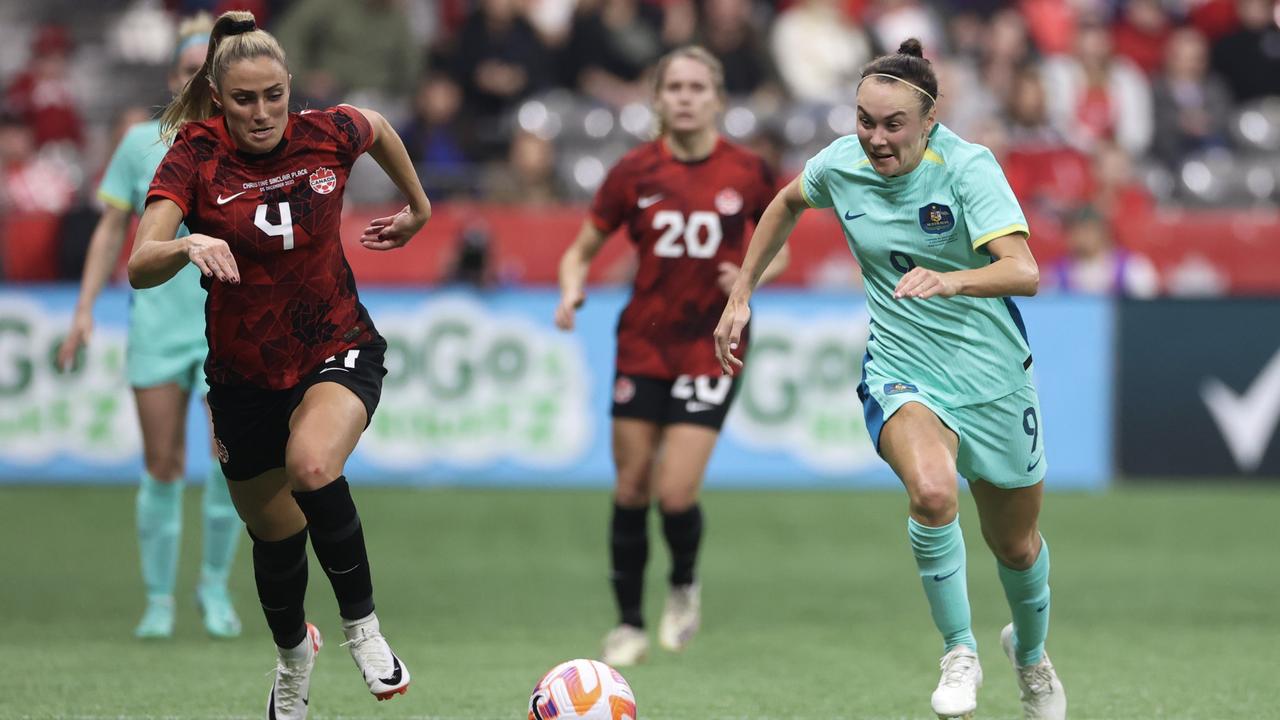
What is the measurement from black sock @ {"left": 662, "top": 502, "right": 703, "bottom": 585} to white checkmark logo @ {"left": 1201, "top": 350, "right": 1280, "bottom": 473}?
646cm

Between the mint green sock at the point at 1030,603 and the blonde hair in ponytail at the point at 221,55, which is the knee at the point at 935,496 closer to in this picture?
the mint green sock at the point at 1030,603

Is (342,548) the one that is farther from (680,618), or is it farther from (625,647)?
(680,618)

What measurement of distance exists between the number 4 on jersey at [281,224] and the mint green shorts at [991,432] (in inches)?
79.7

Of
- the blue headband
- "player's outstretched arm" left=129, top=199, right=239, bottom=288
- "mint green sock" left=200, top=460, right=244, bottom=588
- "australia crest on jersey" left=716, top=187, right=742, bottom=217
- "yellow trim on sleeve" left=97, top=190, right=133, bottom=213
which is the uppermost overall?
the blue headband

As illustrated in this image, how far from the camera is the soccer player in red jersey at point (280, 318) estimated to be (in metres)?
5.36

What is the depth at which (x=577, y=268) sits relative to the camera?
783 cm

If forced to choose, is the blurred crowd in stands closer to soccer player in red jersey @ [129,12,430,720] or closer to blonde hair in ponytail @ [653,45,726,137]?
blonde hair in ponytail @ [653,45,726,137]

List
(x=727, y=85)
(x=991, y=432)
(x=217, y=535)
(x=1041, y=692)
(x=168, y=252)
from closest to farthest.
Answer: (x=168, y=252), (x=991, y=432), (x=1041, y=692), (x=217, y=535), (x=727, y=85)

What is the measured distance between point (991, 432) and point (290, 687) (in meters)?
2.52

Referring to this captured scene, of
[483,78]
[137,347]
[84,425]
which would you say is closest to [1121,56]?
[483,78]

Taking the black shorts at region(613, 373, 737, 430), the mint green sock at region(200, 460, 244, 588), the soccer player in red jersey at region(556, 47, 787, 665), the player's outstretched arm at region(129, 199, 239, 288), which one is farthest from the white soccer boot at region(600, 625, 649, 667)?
the player's outstretched arm at region(129, 199, 239, 288)

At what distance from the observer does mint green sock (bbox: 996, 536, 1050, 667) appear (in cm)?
579

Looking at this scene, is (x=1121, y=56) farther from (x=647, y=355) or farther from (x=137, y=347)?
(x=137, y=347)

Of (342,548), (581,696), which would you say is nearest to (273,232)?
(342,548)
